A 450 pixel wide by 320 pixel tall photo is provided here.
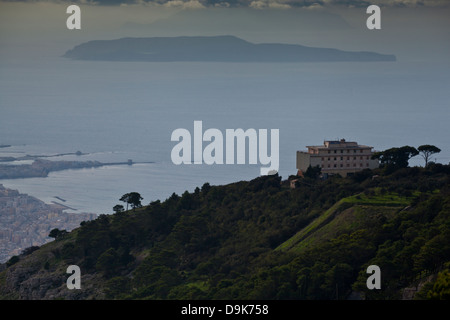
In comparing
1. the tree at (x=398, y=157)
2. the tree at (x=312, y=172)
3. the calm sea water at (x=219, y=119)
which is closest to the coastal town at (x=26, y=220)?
the calm sea water at (x=219, y=119)

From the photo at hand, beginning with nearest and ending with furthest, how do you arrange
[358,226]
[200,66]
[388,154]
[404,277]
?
1. [404,277]
2. [358,226]
3. [388,154]
4. [200,66]

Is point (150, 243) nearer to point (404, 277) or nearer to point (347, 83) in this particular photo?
point (404, 277)

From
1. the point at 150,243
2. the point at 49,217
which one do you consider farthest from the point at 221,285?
the point at 49,217
